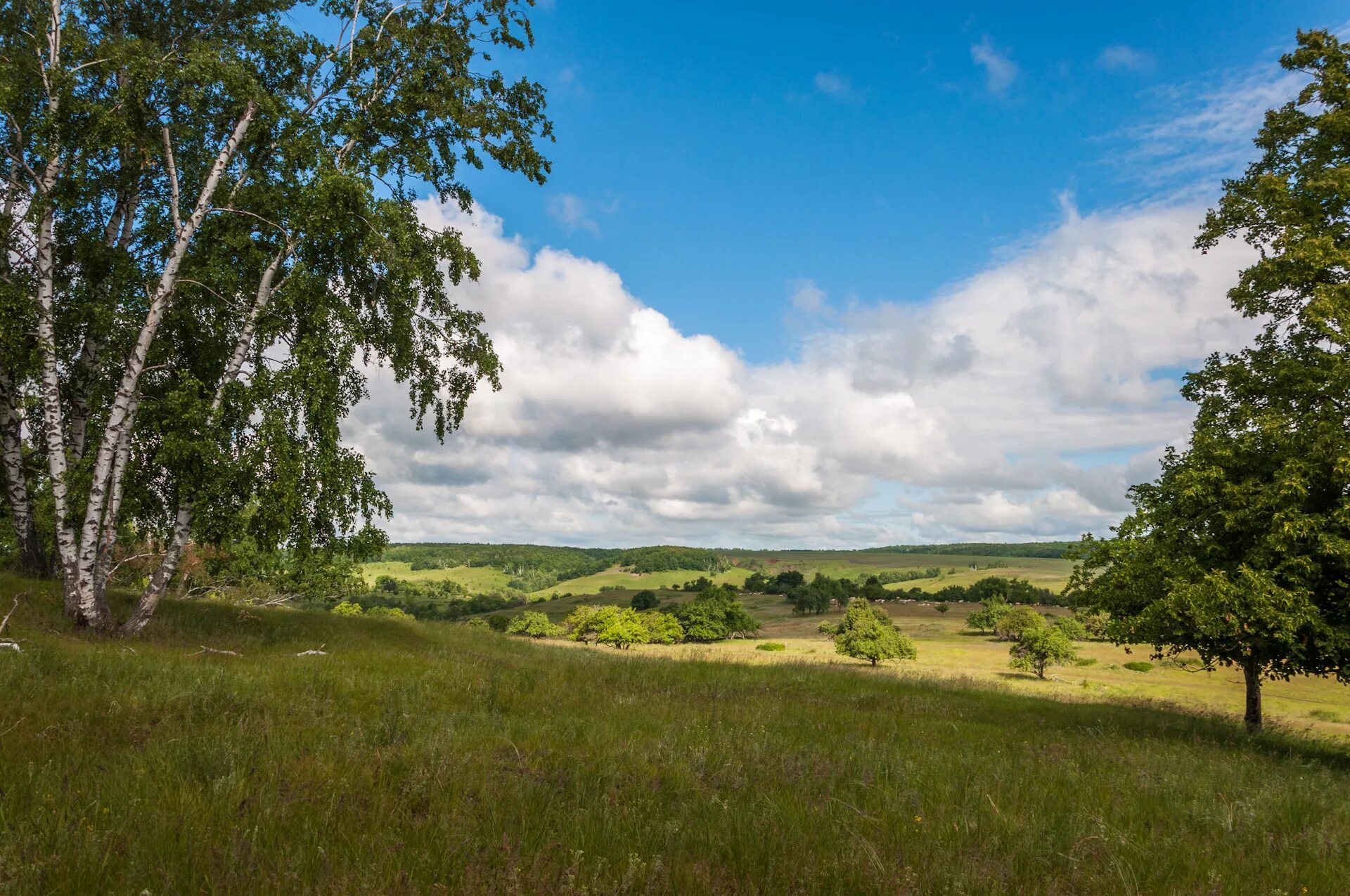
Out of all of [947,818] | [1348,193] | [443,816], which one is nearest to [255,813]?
[443,816]

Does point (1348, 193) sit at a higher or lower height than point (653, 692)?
higher

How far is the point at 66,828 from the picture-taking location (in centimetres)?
395

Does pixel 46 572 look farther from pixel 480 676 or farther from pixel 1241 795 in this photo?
pixel 1241 795

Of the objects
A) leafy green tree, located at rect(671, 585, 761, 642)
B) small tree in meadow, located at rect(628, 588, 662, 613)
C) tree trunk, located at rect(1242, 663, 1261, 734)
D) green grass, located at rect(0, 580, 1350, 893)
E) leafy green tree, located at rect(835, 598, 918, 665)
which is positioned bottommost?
small tree in meadow, located at rect(628, 588, 662, 613)

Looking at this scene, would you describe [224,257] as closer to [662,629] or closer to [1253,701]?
[1253,701]

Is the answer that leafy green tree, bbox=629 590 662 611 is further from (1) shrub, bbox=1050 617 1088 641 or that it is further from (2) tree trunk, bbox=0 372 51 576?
(2) tree trunk, bbox=0 372 51 576

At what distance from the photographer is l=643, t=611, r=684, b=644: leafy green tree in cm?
10056

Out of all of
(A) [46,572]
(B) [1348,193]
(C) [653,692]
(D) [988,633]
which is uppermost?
(B) [1348,193]

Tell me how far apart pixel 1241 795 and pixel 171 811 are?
423 inches

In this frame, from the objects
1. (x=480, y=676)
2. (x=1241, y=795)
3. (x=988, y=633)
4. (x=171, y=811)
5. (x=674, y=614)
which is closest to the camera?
(x=171, y=811)

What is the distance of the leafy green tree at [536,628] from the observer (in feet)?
359

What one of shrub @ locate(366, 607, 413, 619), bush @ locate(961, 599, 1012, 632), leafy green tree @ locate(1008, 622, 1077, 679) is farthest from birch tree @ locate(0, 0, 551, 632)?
bush @ locate(961, 599, 1012, 632)

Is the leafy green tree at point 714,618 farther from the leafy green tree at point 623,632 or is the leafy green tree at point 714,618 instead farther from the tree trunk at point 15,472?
the tree trunk at point 15,472

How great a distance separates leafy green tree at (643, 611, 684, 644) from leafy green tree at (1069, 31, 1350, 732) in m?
89.3
